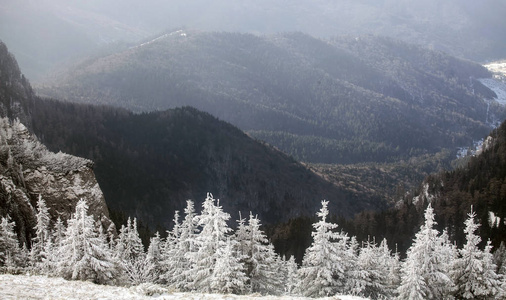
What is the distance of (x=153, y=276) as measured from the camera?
44.9 meters

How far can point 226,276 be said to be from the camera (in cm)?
3253

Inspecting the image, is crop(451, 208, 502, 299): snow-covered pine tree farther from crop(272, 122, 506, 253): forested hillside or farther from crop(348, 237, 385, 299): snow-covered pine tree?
crop(272, 122, 506, 253): forested hillside

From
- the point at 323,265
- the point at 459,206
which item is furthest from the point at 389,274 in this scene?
the point at 459,206

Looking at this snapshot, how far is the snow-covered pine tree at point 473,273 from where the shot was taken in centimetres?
3872

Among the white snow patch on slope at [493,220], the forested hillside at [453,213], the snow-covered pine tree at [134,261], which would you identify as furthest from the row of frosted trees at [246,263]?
the white snow patch on slope at [493,220]

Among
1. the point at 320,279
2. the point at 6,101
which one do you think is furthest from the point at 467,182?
the point at 6,101

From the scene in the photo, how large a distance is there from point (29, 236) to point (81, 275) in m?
17.5

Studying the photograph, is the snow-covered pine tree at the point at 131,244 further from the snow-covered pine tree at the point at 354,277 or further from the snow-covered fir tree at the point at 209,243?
the snow-covered pine tree at the point at 354,277

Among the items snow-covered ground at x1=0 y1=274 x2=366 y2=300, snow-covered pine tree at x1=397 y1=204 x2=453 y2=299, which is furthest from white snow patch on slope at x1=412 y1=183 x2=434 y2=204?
snow-covered ground at x1=0 y1=274 x2=366 y2=300

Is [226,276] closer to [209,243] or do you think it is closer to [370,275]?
[209,243]

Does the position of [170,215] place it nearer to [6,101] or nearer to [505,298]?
[6,101]

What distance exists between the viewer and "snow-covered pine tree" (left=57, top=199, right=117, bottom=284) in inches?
1266

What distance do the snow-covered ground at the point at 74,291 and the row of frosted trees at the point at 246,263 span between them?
377 centimetres

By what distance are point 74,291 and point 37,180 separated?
87.2 ft
